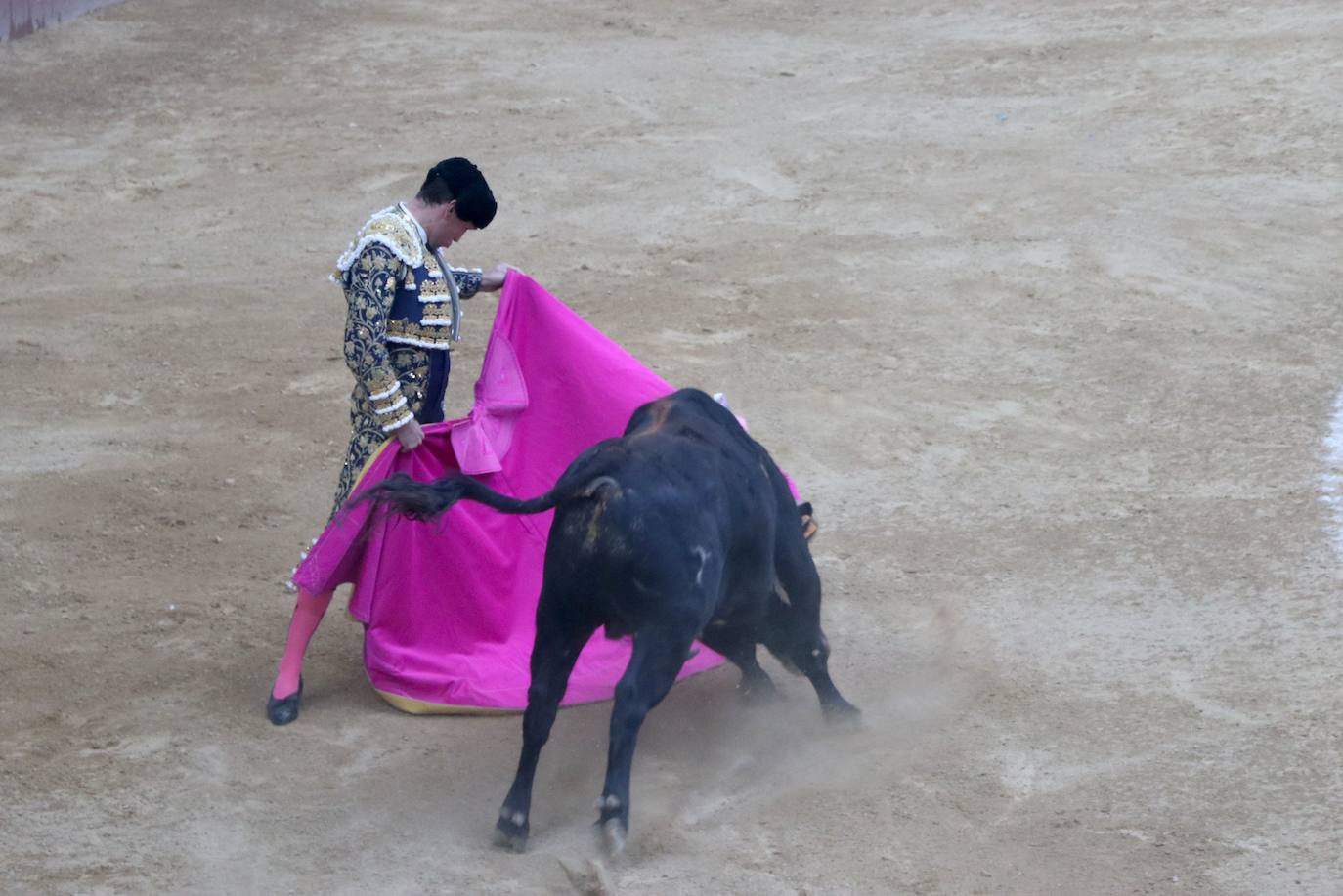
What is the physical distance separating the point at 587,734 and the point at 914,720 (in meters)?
0.86

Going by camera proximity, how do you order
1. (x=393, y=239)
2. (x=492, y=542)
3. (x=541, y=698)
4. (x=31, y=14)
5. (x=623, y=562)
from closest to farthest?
(x=623, y=562)
(x=541, y=698)
(x=393, y=239)
(x=492, y=542)
(x=31, y=14)

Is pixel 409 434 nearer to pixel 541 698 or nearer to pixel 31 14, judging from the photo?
pixel 541 698

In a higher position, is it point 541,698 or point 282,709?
point 541,698

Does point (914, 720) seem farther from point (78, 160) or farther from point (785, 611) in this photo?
point (78, 160)

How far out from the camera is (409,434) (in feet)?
14.3

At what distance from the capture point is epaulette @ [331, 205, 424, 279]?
4254mm

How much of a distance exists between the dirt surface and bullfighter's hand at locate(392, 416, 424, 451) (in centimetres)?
74

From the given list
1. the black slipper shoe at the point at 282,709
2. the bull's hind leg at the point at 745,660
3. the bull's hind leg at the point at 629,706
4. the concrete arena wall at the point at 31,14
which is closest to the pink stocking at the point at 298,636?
the black slipper shoe at the point at 282,709

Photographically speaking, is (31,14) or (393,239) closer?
(393,239)

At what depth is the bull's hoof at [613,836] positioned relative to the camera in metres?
3.70

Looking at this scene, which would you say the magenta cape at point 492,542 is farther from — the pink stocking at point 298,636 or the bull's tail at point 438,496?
the bull's tail at point 438,496

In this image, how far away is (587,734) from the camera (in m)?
4.42

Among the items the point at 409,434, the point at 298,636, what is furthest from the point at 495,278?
the point at 298,636

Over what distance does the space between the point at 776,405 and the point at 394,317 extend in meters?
2.58
